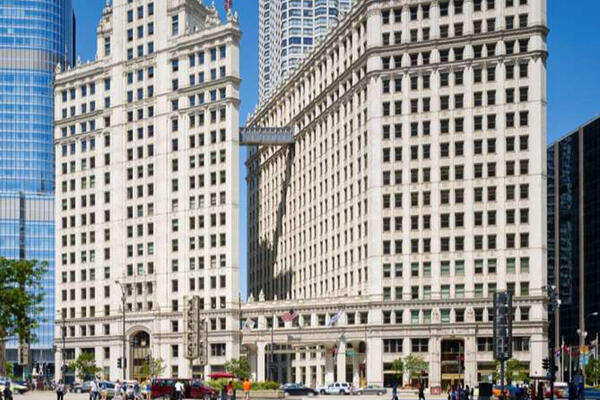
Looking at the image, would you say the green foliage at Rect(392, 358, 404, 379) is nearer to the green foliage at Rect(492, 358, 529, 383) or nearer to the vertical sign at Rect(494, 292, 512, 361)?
the green foliage at Rect(492, 358, 529, 383)

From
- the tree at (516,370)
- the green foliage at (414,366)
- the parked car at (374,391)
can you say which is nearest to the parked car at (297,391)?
the parked car at (374,391)

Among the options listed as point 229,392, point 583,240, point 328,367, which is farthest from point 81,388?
point 583,240

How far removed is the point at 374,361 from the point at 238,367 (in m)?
19.5

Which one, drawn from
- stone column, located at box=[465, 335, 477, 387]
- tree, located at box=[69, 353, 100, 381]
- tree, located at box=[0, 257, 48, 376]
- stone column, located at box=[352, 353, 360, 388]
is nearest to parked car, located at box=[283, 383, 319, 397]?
stone column, located at box=[352, 353, 360, 388]

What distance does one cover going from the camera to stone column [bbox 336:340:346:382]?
475 feet

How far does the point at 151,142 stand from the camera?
6535 inches

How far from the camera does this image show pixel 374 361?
140000mm

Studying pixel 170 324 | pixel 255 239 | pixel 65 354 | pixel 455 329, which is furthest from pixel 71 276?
pixel 455 329

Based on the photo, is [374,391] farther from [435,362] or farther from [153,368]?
[153,368]

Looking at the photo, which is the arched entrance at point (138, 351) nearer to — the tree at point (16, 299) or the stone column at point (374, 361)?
the stone column at point (374, 361)

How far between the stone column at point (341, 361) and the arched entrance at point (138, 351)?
33.0 metres

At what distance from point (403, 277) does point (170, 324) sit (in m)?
39.1

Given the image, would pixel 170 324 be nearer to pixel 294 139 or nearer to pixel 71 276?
pixel 71 276

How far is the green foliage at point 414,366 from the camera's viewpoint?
133 metres
